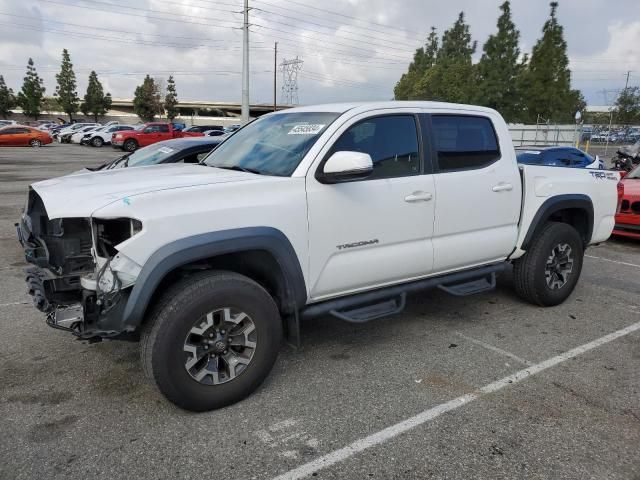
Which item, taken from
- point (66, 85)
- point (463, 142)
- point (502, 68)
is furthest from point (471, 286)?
point (66, 85)

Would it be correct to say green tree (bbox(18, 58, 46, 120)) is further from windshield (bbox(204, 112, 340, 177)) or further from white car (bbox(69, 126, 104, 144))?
windshield (bbox(204, 112, 340, 177))

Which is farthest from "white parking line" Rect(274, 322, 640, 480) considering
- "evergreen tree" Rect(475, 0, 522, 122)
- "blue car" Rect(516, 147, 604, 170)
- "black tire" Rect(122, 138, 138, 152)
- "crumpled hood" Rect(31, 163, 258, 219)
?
"evergreen tree" Rect(475, 0, 522, 122)

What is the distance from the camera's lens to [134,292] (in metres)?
2.79

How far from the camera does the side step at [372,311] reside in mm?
3586

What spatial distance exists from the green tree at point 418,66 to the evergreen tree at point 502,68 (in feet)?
51.3

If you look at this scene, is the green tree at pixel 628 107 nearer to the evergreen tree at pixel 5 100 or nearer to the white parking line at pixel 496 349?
the white parking line at pixel 496 349

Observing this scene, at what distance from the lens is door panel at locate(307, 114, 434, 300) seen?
135 inches

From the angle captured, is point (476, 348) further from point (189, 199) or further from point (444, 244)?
point (189, 199)

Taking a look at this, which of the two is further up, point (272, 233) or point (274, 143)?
point (274, 143)

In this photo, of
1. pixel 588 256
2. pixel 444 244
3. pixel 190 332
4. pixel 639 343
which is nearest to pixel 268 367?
pixel 190 332

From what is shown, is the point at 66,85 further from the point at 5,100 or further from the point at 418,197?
the point at 418,197

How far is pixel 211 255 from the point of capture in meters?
3.00

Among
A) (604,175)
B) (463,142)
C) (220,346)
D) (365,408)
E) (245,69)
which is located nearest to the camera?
(220,346)

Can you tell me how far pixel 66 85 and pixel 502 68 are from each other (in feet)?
185
